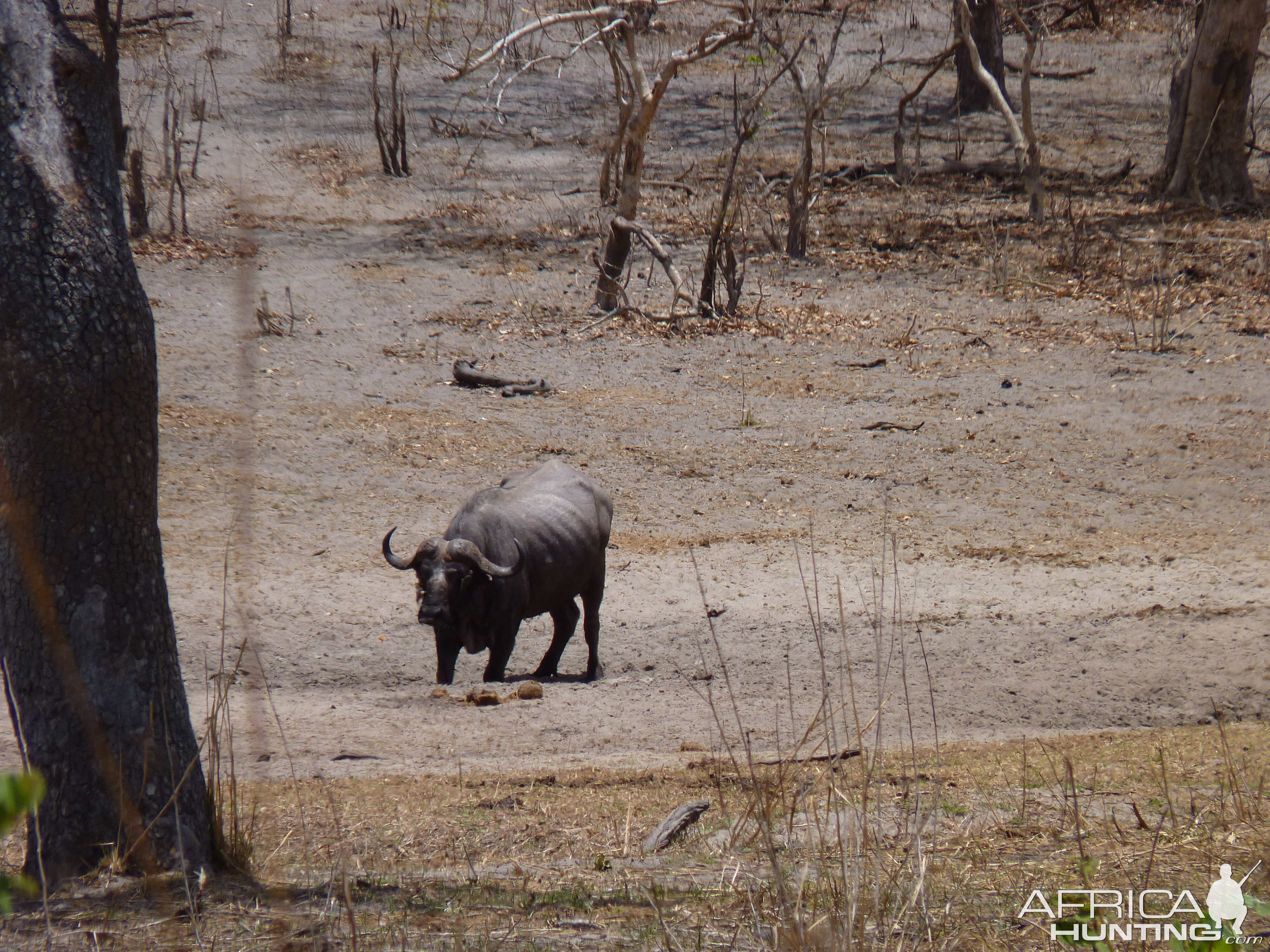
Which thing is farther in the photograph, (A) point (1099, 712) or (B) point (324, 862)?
(A) point (1099, 712)

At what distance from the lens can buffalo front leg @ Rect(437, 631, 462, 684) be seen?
8094 mm

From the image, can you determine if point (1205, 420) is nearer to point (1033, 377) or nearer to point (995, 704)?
point (1033, 377)

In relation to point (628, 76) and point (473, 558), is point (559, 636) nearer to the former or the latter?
point (473, 558)

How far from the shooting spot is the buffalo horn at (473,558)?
7887mm

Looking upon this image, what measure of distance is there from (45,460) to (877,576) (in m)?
6.76

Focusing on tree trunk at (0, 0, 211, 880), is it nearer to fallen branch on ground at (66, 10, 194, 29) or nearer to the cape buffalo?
the cape buffalo

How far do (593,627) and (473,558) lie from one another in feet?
3.95

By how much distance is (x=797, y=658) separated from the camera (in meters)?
8.29

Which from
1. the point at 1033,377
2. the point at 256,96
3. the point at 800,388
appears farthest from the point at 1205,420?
the point at 256,96

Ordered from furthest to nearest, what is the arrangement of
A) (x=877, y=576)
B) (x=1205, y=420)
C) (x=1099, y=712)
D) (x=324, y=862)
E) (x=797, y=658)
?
(x=1205, y=420) → (x=877, y=576) → (x=797, y=658) → (x=1099, y=712) → (x=324, y=862)

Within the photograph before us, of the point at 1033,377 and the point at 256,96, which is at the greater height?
the point at 256,96

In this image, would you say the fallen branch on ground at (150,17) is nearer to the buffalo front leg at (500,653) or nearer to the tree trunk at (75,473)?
the buffalo front leg at (500,653)

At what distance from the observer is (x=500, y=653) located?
8.30 m

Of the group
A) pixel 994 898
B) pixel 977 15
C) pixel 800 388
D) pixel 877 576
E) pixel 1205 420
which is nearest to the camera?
pixel 994 898
